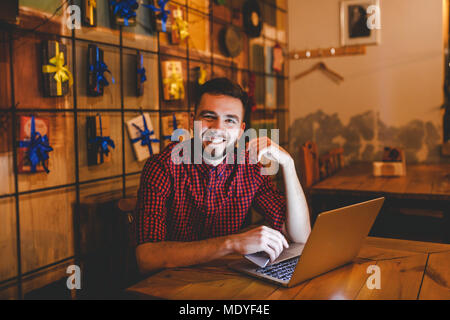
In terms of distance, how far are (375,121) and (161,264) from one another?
11.9 feet

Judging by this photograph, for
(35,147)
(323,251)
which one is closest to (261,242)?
(323,251)

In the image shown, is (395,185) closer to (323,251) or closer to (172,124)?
(172,124)

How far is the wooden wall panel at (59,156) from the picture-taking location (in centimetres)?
197

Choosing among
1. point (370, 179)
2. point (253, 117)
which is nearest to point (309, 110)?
point (253, 117)

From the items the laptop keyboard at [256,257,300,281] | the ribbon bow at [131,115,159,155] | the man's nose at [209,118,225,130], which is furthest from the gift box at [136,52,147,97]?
the laptop keyboard at [256,257,300,281]

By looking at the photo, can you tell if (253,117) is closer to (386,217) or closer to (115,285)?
(386,217)

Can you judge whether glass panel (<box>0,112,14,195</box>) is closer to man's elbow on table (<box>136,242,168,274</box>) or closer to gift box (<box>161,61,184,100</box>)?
man's elbow on table (<box>136,242,168,274</box>)

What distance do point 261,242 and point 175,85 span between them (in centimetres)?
174

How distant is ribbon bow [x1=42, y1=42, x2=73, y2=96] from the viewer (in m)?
1.93

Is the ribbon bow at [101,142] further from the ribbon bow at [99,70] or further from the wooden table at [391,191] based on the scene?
the wooden table at [391,191]

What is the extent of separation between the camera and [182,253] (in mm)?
1340

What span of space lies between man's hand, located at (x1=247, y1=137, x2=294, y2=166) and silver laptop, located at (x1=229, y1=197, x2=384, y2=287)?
1.56 ft

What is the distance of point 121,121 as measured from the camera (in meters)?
2.47

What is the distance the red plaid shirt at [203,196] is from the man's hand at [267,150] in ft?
0.52
